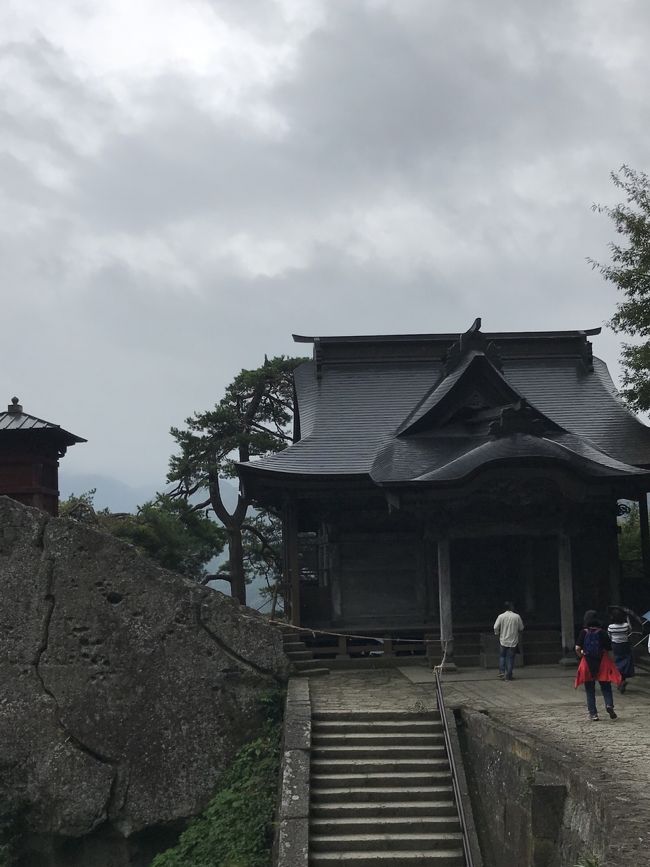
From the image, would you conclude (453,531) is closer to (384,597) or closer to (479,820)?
(384,597)

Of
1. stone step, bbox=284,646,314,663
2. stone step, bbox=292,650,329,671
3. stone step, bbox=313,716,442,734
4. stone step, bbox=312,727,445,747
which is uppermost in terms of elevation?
stone step, bbox=284,646,314,663

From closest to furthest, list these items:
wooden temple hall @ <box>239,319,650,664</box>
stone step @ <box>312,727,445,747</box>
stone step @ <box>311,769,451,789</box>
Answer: stone step @ <box>311,769,451,789</box>, stone step @ <box>312,727,445,747</box>, wooden temple hall @ <box>239,319,650,664</box>

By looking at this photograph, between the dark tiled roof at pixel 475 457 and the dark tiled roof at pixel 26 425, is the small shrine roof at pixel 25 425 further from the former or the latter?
the dark tiled roof at pixel 475 457

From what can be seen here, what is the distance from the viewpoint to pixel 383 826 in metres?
10.2

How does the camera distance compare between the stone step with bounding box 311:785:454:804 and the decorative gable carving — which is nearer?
the stone step with bounding box 311:785:454:804

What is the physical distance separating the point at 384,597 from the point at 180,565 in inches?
477

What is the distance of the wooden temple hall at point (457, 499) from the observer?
16391mm

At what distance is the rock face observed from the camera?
12.7 m

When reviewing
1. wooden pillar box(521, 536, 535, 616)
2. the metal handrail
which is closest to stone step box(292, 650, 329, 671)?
the metal handrail

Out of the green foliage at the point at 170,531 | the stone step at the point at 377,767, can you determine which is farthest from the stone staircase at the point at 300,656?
the green foliage at the point at 170,531

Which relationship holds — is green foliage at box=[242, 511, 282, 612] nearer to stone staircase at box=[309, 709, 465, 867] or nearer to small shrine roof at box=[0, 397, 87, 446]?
small shrine roof at box=[0, 397, 87, 446]

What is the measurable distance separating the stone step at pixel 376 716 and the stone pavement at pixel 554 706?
33 cm

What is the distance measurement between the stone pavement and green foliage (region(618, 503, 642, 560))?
10170 millimetres

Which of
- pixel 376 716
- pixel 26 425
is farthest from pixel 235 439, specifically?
pixel 376 716
